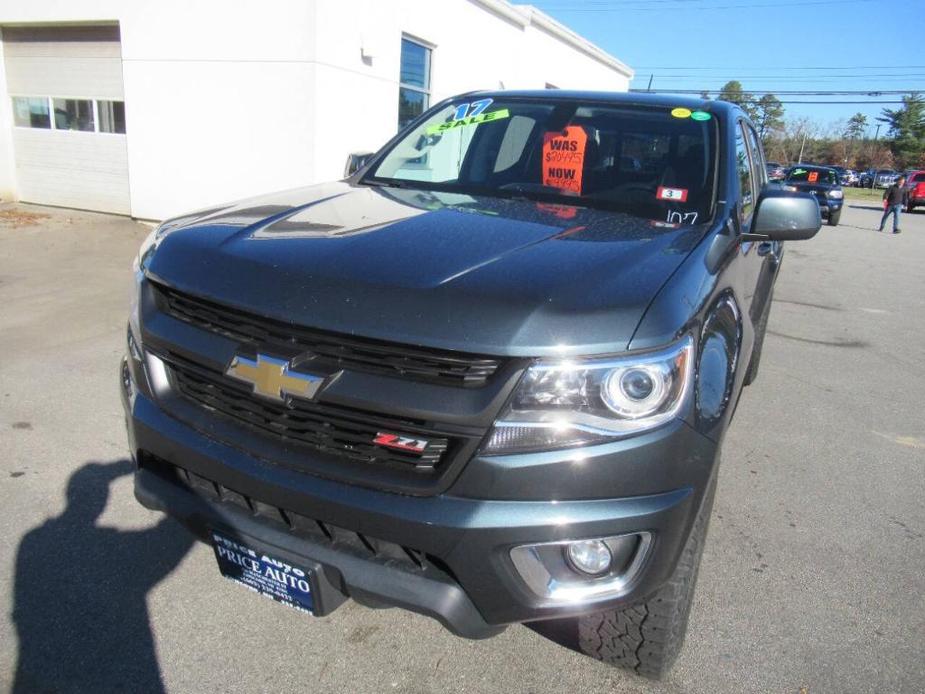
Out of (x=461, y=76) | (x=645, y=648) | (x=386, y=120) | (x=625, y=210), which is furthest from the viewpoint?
(x=461, y=76)

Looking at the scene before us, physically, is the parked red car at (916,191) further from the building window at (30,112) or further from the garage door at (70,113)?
the building window at (30,112)

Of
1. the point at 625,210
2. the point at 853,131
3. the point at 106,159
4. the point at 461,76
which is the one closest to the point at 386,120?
the point at 461,76

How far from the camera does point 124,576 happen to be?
8.48 ft

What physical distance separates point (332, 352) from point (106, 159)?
1143 cm

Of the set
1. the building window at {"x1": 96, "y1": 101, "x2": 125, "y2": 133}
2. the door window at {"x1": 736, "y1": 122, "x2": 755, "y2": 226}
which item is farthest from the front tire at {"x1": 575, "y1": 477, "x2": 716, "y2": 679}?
the building window at {"x1": 96, "y1": 101, "x2": 125, "y2": 133}

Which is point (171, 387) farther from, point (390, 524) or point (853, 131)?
point (853, 131)

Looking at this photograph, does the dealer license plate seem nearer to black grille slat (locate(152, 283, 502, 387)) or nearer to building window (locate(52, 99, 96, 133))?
black grille slat (locate(152, 283, 502, 387))

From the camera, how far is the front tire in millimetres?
1952

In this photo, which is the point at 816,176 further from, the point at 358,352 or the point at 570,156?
the point at 358,352

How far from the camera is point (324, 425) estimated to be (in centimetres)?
180

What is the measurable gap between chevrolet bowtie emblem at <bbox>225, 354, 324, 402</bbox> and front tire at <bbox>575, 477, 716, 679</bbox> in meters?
1.02

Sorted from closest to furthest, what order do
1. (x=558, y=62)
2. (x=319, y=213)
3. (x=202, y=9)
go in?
(x=319, y=213) < (x=202, y=9) < (x=558, y=62)

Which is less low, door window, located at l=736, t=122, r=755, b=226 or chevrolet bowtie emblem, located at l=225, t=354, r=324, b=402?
door window, located at l=736, t=122, r=755, b=226

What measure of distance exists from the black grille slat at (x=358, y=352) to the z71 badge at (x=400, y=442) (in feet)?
0.50
